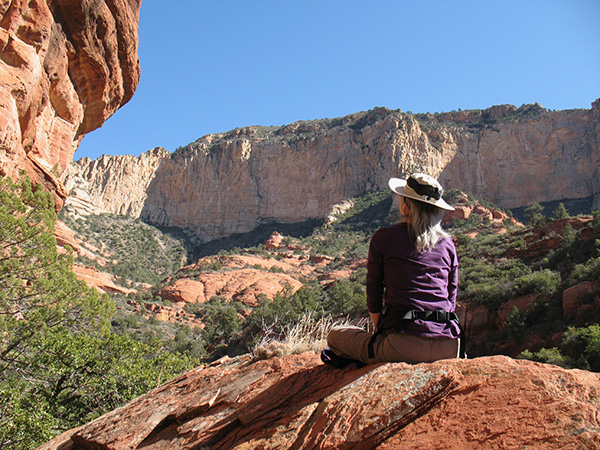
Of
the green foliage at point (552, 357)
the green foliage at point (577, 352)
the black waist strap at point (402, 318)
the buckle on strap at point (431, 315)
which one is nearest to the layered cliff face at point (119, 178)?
the green foliage at point (552, 357)

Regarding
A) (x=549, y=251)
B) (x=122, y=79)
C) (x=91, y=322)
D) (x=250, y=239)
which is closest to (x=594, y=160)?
(x=549, y=251)

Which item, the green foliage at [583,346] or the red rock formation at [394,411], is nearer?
the red rock formation at [394,411]

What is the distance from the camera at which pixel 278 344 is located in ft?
13.1

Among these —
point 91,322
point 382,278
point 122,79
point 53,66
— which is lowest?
point 91,322

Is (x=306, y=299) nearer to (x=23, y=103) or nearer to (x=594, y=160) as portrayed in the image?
(x=23, y=103)

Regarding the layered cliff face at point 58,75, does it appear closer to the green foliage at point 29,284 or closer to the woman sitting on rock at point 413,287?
the green foliage at point 29,284

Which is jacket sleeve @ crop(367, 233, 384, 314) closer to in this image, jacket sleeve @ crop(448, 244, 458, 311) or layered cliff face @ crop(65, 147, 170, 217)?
jacket sleeve @ crop(448, 244, 458, 311)

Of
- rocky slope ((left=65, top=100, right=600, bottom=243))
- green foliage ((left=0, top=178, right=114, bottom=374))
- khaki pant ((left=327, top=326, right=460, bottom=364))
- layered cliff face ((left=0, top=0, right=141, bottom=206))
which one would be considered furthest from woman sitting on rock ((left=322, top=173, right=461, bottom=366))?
rocky slope ((left=65, top=100, right=600, bottom=243))

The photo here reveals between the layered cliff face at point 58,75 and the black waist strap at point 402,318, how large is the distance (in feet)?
30.9

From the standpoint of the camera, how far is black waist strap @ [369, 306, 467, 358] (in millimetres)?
2504

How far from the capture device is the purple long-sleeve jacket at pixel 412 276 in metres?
2.54

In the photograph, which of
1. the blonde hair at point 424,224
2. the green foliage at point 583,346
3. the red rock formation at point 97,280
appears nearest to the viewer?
the blonde hair at point 424,224

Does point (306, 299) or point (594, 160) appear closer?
point (306, 299)

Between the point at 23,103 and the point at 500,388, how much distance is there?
38.2 feet
